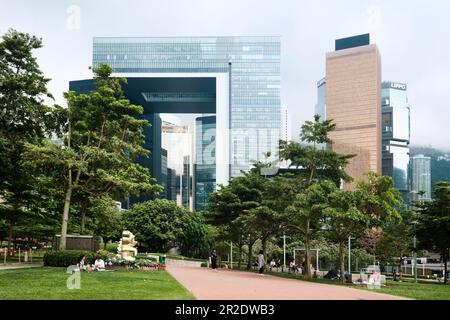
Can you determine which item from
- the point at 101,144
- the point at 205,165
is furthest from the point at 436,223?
the point at 205,165

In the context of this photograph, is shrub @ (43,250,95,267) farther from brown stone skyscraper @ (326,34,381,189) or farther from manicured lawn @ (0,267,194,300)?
brown stone skyscraper @ (326,34,381,189)

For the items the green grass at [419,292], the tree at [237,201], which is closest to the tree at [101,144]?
the tree at [237,201]

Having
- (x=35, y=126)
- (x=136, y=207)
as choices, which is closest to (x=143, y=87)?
(x=136, y=207)

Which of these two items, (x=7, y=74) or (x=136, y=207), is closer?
(x=7, y=74)

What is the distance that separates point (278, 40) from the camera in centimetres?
11819

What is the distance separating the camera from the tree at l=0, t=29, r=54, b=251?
29.1 m

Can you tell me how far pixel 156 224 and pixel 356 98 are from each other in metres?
139

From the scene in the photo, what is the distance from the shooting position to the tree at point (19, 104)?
29141 mm

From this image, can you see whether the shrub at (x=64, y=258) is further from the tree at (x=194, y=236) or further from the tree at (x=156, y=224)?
the tree at (x=194, y=236)

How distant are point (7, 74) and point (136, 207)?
33246 mm

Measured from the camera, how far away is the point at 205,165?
130 metres

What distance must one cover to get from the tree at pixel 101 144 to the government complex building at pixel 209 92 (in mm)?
55915

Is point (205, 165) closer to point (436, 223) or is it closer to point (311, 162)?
point (436, 223)
